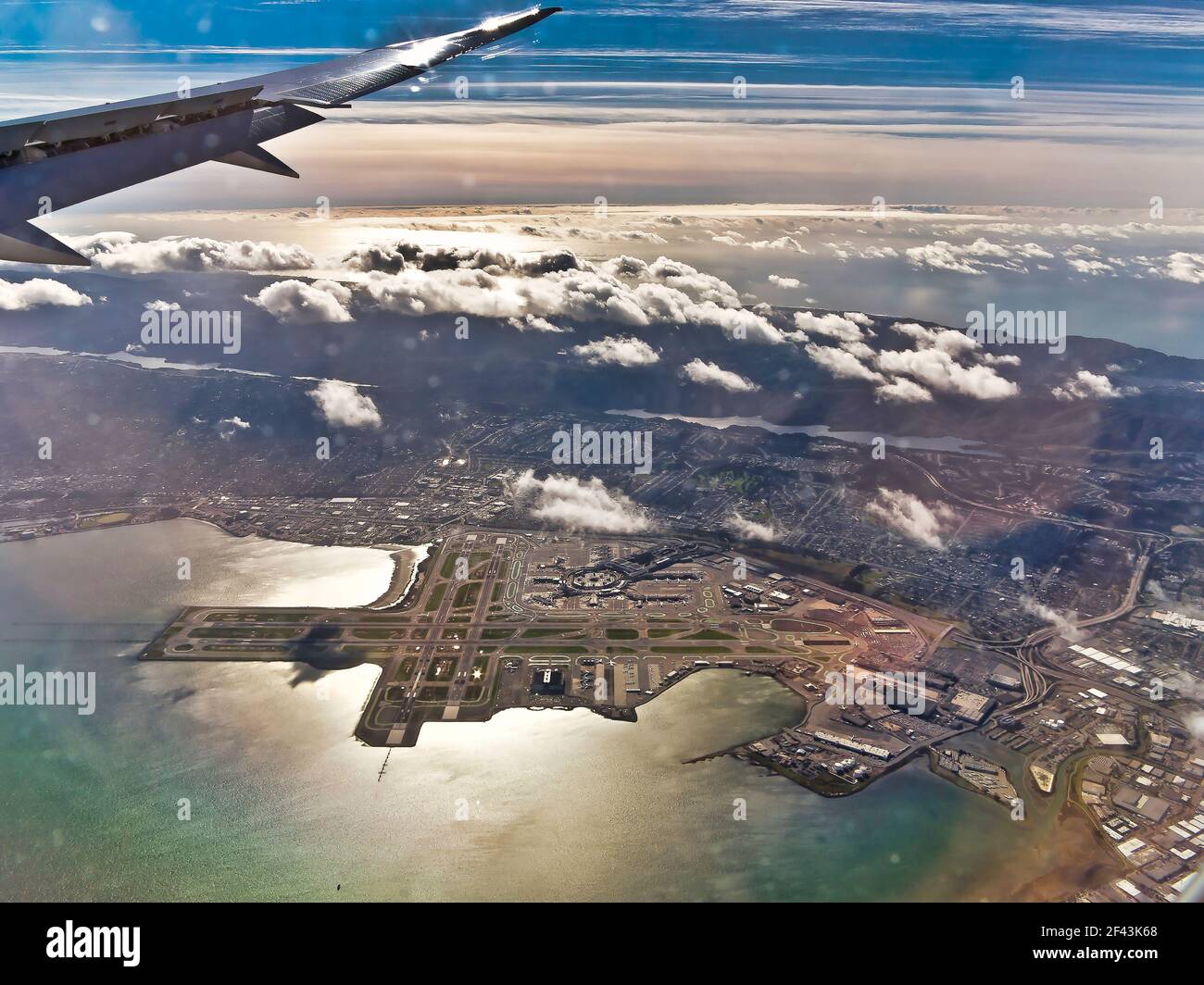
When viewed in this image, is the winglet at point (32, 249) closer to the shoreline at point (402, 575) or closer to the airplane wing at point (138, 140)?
the airplane wing at point (138, 140)

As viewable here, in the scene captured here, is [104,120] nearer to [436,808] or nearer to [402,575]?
[436,808]

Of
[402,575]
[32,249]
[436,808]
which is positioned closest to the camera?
[32,249]

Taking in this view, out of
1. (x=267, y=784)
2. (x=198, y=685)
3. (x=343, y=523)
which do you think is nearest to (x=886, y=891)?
(x=267, y=784)

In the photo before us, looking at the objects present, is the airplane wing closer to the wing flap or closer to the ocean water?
the wing flap

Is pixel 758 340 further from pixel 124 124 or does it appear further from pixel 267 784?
pixel 124 124

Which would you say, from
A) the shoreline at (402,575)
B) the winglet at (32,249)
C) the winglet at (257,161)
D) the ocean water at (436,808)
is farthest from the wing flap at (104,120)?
the shoreline at (402,575)

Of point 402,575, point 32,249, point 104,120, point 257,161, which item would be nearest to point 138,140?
point 104,120
